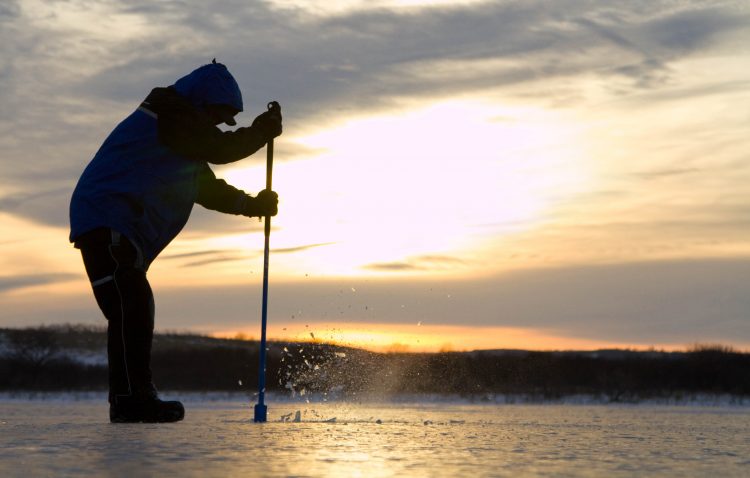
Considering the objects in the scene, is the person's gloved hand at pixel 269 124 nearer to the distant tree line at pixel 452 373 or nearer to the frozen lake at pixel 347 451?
the frozen lake at pixel 347 451

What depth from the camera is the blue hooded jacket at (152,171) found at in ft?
17.8

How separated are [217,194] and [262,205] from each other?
0.29m

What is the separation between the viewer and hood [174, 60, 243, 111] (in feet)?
18.8

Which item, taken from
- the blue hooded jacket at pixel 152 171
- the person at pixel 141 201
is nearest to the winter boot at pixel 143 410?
the person at pixel 141 201

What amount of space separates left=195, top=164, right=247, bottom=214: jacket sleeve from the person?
0.35 meters

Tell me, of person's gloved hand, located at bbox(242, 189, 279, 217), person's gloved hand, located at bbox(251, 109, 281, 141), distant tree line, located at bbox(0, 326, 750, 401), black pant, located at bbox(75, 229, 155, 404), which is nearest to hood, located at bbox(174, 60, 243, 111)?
person's gloved hand, located at bbox(251, 109, 281, 141)

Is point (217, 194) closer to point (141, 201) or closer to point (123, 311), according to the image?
point (141, 201)

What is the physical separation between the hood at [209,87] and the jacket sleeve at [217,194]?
49 cm

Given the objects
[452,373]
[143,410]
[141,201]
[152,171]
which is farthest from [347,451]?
[452,373]

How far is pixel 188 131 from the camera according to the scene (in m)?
5.55

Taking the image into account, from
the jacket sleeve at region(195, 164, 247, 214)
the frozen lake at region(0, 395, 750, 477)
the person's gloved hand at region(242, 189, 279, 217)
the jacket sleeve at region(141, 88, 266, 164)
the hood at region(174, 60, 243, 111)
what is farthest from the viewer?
the person's gloved hand at region(242, 189, 279, 217)

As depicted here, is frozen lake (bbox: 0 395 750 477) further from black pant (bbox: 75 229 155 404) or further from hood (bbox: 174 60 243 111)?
hood (bbox: 174 60 243 111)

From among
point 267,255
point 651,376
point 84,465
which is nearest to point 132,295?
point 267,255

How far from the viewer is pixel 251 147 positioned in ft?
19.3
